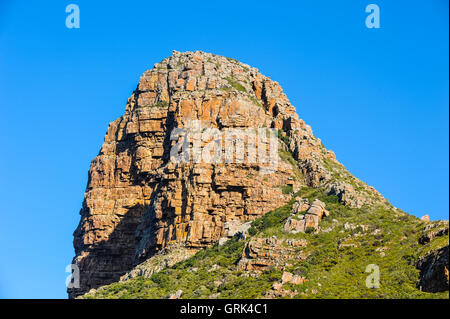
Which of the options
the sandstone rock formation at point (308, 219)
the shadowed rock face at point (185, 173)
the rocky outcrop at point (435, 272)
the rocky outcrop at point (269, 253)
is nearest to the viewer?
the rocky outcrop at point (435, 272)

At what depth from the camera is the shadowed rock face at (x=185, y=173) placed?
495ft

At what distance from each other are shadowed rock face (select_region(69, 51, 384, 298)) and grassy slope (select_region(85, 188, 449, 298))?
6221 millimetres

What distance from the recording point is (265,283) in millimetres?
123688

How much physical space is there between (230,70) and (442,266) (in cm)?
7895

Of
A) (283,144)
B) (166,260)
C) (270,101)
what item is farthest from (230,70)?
(166,260)

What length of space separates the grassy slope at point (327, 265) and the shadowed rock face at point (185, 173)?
20.4 ft

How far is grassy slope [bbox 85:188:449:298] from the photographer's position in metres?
118

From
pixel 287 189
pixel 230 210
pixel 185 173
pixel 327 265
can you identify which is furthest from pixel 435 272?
pixel 185 173

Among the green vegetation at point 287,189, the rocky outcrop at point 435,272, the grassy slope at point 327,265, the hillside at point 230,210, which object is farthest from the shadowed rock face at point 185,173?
the rocky outcrop at point 435,272

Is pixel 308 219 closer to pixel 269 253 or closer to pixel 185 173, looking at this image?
pixel 269 253

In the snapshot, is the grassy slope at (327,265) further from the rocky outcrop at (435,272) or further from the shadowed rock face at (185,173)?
the shadowed rock face at (185,173)

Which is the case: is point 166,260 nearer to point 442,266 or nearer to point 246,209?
point 246,209

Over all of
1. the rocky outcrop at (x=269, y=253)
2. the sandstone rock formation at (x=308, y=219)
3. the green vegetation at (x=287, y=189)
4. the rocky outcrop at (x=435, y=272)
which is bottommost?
the rocky outcrop at (x=435, y=272)

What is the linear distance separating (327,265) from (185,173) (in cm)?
Result: 3728
